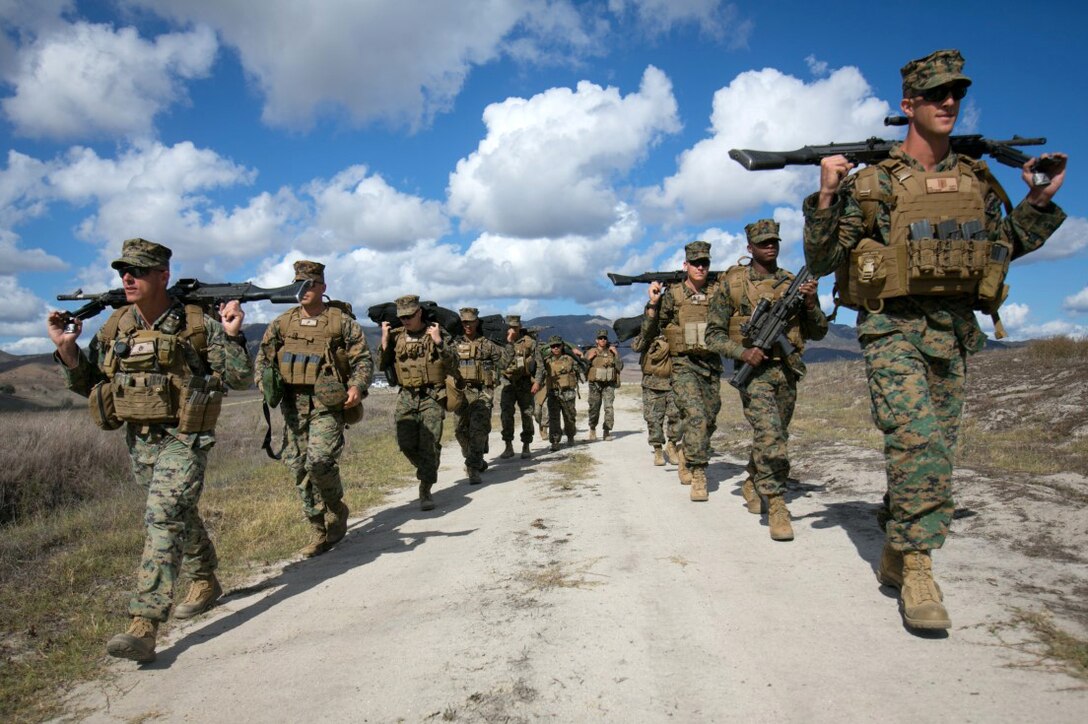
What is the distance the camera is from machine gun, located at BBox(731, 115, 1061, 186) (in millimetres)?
4020

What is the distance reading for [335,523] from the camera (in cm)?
639

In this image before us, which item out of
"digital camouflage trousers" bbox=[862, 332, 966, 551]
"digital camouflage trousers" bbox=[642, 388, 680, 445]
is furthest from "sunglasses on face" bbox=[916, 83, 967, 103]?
"digital camouflage trousers" bbox=[642, 388, 680, 445]

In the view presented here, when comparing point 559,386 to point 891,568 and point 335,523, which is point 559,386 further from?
point 891,568

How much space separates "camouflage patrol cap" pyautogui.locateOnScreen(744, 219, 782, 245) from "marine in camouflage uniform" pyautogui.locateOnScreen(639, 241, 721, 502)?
3.09ft

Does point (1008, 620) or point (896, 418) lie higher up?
point (896, 418)

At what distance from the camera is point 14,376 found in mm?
57250

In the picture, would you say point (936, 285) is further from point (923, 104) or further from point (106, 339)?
point (106, 339)

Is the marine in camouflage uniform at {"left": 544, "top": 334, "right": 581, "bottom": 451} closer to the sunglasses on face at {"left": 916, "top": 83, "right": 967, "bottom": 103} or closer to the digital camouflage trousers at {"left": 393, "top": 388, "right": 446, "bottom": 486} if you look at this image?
the digital camouflage trousers at {"left": 393, "top": 388, "right": 446, "bottom": 486}

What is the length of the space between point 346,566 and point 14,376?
68827 mm

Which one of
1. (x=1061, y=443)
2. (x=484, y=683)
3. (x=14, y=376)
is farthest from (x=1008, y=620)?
(x=14, y=376)

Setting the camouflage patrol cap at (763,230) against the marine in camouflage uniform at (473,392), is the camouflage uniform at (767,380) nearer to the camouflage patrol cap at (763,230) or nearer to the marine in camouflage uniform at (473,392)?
the camouflage patrol cap at (763,230)

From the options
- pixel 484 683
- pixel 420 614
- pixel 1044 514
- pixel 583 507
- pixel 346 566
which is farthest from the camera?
pixel 583 507

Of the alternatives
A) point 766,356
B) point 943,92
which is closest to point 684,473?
point 766,356

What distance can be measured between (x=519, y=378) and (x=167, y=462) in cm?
835
